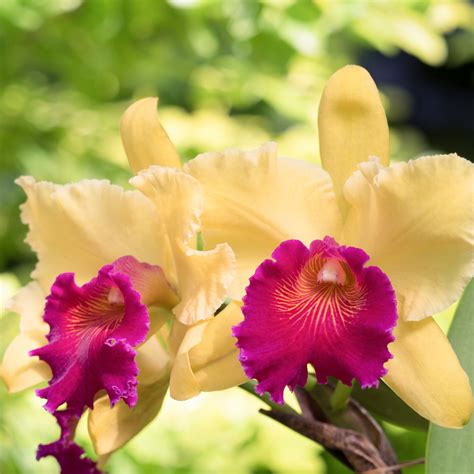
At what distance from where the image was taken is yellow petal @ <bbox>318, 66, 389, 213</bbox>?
1.63 ft

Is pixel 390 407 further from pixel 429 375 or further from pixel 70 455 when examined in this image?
pixel 70 455

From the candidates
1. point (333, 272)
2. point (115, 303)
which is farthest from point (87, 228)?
point (333, 272)

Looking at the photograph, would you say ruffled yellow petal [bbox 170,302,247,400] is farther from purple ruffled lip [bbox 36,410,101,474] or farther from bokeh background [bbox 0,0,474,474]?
bokeh background [bbox 0,0,474,474]

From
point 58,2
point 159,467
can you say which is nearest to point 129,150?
point 159,467

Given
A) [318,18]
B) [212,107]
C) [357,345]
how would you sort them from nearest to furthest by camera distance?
[357,345] → [318,18] → [212,107]

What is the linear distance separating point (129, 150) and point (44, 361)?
5.6 inches

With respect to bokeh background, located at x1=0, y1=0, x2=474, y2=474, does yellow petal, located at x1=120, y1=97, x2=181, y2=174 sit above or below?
above

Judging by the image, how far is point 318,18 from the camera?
1434 millimetres

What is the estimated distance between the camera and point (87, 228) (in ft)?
1.68

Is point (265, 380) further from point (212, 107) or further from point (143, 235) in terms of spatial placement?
point (212, 107)

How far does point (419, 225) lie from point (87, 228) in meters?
0.20

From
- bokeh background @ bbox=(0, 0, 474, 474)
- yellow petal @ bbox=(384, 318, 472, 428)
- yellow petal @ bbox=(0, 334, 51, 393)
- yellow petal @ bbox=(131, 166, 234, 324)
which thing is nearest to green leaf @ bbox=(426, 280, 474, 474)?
yellow petal @ bbox=(384, 318, 472, 428)

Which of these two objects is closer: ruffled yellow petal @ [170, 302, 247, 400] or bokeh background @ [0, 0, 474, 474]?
ruffled yellow petal @ [170, 302, 247, 400]

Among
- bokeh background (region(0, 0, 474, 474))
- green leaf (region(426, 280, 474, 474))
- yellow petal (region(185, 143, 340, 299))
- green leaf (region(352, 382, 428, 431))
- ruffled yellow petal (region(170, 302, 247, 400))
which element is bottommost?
bokeh background (region(0, 0, 474, 474))
